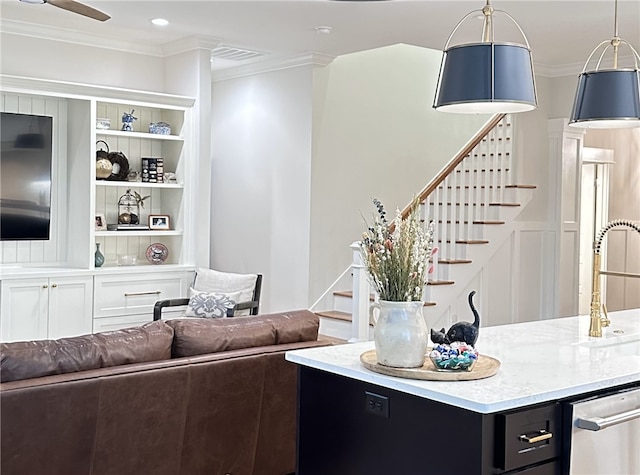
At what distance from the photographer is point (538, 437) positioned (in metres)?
2.24

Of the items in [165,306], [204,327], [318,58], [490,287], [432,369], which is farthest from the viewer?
[490,287]

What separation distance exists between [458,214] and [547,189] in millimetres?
1032

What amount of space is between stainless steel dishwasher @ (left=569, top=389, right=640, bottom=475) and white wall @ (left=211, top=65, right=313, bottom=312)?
429 cm

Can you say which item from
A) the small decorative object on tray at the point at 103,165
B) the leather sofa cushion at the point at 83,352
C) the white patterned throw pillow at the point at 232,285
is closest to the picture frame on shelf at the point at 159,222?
the small decorative object on tray at the point at 103,165

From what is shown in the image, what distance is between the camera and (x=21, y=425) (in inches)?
105

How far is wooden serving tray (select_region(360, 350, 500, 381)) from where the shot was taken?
2.35 meters

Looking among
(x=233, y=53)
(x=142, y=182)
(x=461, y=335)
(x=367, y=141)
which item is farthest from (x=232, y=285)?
(x=461, y=335)

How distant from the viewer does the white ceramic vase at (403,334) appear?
2.41 m

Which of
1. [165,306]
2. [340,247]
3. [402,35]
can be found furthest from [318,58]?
[165,306]

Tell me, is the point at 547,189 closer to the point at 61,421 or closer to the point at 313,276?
the point at 313,276

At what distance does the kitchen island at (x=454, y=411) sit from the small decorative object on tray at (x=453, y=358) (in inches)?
2.8

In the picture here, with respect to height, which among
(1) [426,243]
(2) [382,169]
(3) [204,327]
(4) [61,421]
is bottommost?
(4) [61,421]

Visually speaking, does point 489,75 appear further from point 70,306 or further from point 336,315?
point 336,315

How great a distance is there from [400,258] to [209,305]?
3568 millimetres
